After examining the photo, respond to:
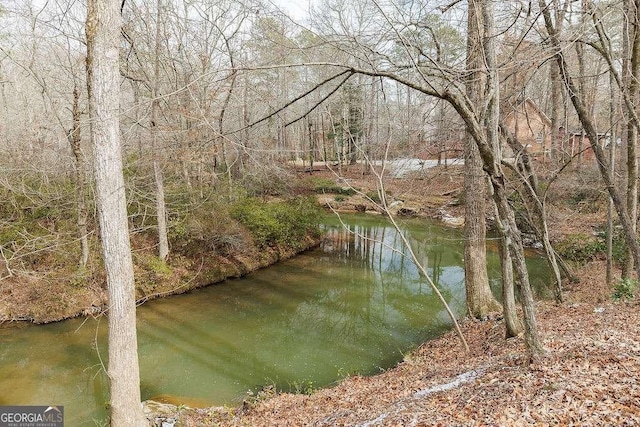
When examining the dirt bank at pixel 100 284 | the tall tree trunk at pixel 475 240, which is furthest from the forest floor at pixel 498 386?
the dirt bank at pixel 100 284

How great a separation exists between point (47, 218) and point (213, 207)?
4.63 meters

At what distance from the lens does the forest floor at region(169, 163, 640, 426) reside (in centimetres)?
281

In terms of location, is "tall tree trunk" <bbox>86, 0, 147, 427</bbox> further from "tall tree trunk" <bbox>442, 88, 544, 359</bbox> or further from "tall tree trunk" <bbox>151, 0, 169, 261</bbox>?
"tall tree trunk" <bbox>151, 0, 169, 261</bbox>

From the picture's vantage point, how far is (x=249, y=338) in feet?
27.2

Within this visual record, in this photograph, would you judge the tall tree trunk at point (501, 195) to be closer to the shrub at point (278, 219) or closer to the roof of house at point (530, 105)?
the roof of house at point (530, 105)

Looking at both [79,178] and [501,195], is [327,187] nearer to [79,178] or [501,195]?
[79,178]

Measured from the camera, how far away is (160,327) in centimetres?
867

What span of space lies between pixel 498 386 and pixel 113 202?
4449mm

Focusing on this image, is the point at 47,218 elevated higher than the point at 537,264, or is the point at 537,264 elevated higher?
the point at 47,218

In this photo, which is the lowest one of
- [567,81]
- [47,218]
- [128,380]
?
[128,380]

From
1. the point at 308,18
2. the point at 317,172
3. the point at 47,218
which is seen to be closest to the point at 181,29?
the point at 47,218

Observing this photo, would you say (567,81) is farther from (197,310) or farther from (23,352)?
(23,352)

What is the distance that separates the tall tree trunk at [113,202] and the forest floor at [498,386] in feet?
3.48

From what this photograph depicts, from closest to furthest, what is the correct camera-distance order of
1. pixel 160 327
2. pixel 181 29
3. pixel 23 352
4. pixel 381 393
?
pixel 381 393 → pixel 23 352 → pixel 160 327 → pixel 181 29
